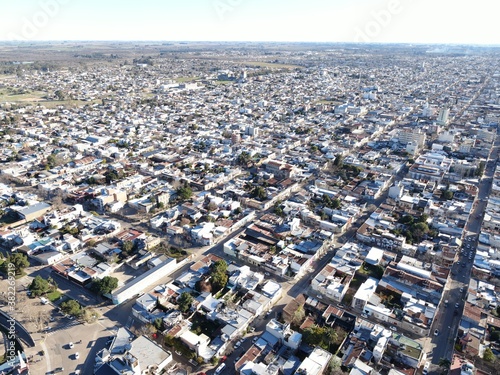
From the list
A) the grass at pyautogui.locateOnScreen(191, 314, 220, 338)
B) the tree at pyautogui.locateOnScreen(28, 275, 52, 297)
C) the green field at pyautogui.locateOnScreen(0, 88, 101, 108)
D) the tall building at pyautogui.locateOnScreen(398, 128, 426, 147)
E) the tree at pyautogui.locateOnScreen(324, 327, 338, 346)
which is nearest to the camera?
the tree at pyautogui.locateOnScreen(324, 327, 338, 346)

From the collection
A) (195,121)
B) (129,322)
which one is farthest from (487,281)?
(195,121)

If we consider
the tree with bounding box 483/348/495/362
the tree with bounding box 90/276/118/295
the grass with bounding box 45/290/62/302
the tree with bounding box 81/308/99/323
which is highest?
the tree with bounding box 90/276/118/295

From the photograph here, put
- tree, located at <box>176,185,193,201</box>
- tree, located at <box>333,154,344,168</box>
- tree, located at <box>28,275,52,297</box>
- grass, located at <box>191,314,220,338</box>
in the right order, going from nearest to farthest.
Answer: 1. grass, located at <box>191,314,220,338</box>
2. tree, located at <box>28,275,52,297</box>
3. tree, located at <box>176,185,193,201</box>
4. tree, located at <box>333,154,344,168</box>

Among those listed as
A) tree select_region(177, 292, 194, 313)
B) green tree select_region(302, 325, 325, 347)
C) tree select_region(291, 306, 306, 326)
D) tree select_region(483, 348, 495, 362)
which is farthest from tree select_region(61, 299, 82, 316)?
tree select_region(483, 348, 495, 362)

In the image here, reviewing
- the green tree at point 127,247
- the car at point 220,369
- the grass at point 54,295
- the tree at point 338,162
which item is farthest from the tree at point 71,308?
the tree at point 338,162

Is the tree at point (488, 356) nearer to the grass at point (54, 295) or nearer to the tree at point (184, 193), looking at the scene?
the grass at point (54, 295)

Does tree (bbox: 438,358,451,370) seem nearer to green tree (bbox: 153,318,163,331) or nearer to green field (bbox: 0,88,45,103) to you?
green tree (bbox: 153,318,163,331)

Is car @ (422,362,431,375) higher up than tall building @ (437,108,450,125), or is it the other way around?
tall building @ (437,108,450,125)

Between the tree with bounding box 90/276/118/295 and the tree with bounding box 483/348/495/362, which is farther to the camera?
the tree with bounding box 90/276/118/295

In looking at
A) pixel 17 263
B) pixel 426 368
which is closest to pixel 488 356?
pixel 426 368
